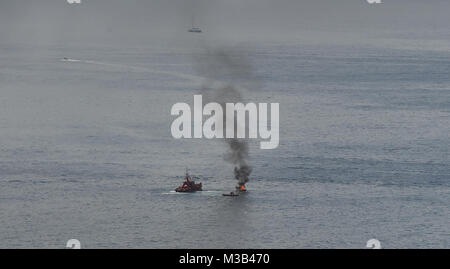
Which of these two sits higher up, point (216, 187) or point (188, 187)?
point (216, 187)

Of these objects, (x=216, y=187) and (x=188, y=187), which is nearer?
(x=188, y=187)

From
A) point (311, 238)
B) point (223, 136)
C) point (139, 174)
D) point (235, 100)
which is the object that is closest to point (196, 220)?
point (311, 238)

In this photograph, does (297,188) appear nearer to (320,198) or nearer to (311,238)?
(320,198)

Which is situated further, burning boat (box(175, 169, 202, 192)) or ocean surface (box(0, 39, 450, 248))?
burning boat (box(175, 169, 202, 192))

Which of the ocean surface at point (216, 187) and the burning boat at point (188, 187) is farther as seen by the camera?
the burning boat at point (188, 187)

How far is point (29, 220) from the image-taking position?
11538cm

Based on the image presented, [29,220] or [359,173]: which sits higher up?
[359,173]

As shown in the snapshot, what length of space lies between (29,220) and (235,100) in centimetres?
6902
